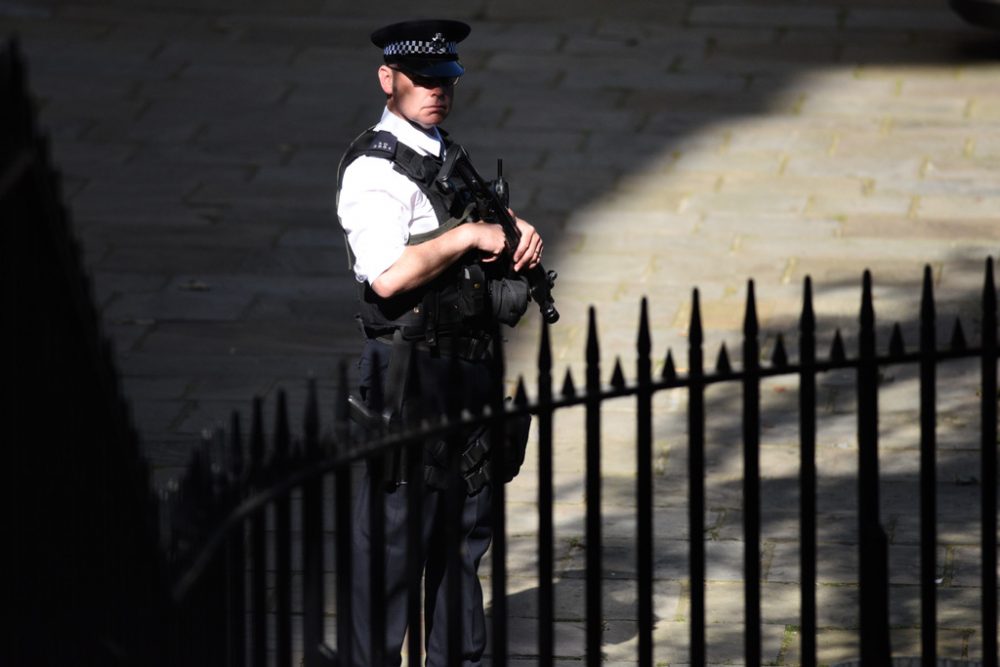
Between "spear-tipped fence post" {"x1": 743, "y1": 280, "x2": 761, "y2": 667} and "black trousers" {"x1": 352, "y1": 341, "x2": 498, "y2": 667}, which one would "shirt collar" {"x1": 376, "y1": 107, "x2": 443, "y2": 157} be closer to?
"black trousers" {"x1": 352, "y1": 341, "x2": 498, "y2": 667}

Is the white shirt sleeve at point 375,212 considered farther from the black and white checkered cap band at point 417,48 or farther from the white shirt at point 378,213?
the black and white checkered cap band at point 417,48

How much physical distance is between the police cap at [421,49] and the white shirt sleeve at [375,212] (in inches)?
12.7

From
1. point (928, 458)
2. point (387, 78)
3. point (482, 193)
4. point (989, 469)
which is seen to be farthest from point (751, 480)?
point (387, 78)

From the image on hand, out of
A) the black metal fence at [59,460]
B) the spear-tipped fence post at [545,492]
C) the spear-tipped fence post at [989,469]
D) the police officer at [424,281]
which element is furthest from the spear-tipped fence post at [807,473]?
the black metal fence at [59,460]

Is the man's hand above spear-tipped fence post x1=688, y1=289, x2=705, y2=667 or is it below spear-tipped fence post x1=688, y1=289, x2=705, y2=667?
above

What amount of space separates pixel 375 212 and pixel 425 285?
24 centimetres

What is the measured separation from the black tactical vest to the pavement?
0.49 m

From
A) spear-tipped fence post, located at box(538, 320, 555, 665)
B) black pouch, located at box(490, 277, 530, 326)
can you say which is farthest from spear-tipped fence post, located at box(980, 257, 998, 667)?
black pouch, located at box(490, 277, 530, 326)

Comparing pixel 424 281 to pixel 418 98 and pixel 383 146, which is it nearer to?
pixel 383 146

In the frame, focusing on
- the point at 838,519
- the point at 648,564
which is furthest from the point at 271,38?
the point at 648,564

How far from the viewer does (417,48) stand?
5.26 metres

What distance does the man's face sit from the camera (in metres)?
5.29

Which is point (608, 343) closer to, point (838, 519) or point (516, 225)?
point (838, 519)

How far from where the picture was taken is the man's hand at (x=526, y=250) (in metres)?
5.25
